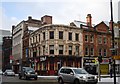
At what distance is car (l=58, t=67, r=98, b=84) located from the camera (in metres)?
A: 22.9

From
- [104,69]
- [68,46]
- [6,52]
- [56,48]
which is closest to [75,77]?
[56,48]

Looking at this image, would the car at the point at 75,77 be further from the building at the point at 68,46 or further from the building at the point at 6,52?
the building at the point at 6,52

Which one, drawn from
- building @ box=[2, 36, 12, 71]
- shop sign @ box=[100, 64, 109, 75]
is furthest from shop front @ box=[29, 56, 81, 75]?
building @ box=[2, 36, 12, 71]

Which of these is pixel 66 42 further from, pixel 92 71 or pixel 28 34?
pixel 28 34

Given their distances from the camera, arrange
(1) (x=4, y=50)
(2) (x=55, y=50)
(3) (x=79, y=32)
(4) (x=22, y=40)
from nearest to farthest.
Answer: (2) (x=55, y=50), (3) (x=79, y=32), (4) (x=22, y=40), (1) (x=4, y=50)

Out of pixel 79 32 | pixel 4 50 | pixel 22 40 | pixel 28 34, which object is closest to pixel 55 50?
pixel 79 32

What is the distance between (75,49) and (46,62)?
6.69 metres

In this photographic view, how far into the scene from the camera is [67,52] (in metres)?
52.4

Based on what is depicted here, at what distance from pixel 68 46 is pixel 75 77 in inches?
1160

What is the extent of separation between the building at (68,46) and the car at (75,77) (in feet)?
83.1

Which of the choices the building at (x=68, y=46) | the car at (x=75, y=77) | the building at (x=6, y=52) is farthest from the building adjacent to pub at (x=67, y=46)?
the building at (x=6, y=52)

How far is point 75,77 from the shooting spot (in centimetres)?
2334

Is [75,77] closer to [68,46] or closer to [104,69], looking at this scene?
[68,46]

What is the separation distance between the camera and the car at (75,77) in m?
22.9
